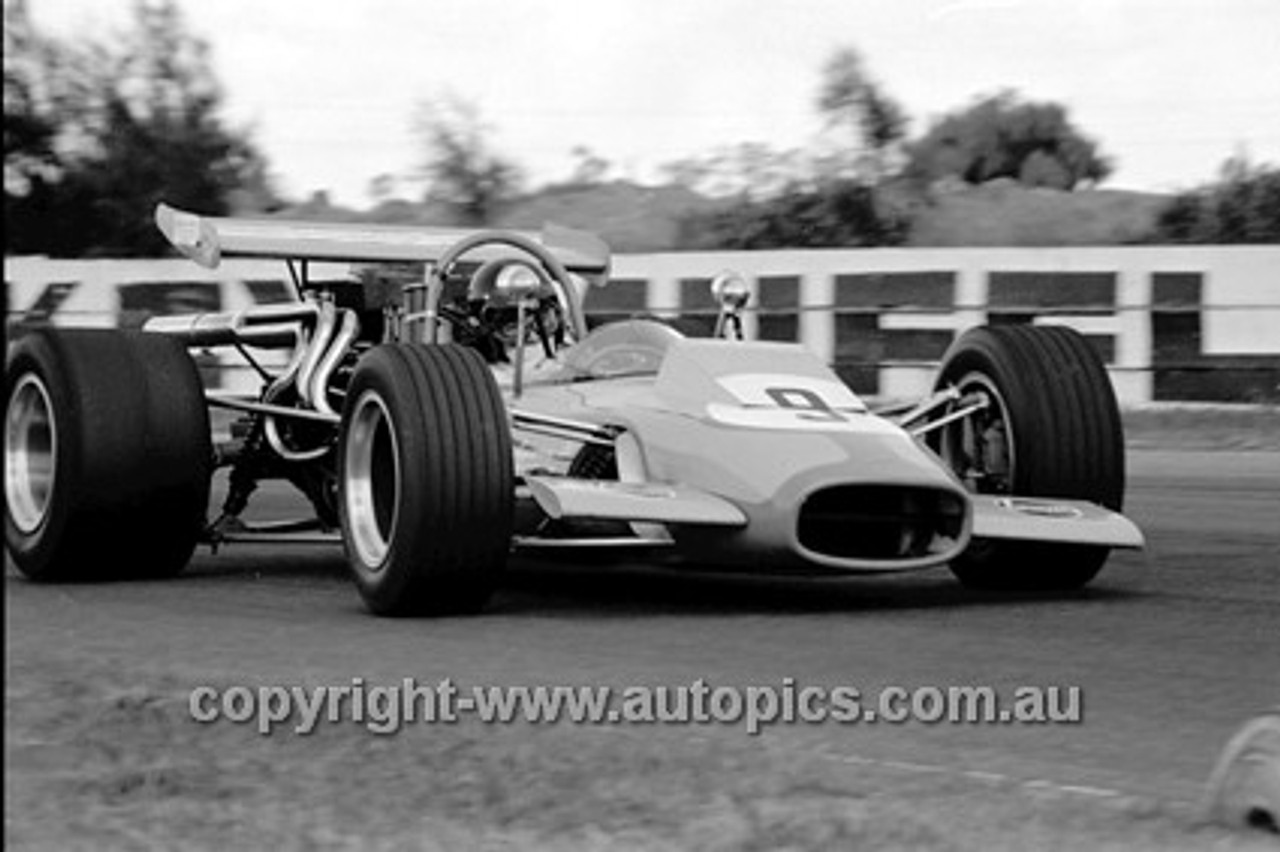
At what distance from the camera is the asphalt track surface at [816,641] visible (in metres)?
6.20

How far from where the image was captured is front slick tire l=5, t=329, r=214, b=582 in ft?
31.3

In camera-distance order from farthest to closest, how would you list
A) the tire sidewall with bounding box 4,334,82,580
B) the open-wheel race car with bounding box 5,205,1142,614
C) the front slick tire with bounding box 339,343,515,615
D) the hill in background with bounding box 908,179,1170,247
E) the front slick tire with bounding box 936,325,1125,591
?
1. the hill in background with bounding box 908,179,1170,247
2. the tire sidewall with bounding box 4,334,82,580
3. the front slick tire with bounding box 936,325,1125,591
4. the open-wheel race car with bounding box 5,205,1142,614
5. the front slick tire with bounding box 339,343,515,615

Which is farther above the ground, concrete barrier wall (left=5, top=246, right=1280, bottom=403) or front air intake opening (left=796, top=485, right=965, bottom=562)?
concrete barrier wall (left=5, top=246, right=1280, bottom=403)

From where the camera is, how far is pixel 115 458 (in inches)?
376

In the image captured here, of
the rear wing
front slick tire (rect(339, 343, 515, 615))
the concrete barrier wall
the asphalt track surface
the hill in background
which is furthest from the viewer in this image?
the hill in background

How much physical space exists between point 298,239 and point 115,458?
1.46 m

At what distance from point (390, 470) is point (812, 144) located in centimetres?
2118

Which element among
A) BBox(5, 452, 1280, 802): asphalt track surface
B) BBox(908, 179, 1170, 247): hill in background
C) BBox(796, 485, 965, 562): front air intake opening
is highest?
BBox(908, 179, 1170, 247): hill in background

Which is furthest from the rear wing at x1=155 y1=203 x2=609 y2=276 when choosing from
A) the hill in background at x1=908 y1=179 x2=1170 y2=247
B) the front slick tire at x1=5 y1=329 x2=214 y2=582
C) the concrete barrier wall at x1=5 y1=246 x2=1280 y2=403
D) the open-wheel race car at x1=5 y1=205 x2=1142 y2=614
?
the hill in background at x1=908 y1=179 x2=1170 y2=247

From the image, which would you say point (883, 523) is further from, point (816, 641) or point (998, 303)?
point (998, 303)

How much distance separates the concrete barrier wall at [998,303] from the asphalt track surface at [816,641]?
8.15 metres

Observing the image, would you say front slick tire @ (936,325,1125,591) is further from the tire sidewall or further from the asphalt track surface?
the tire sidewall

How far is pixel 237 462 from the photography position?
10.6 metres

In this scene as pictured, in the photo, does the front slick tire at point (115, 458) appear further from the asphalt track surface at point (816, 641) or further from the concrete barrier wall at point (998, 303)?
the concrete barrier wall at point (998, 303)
